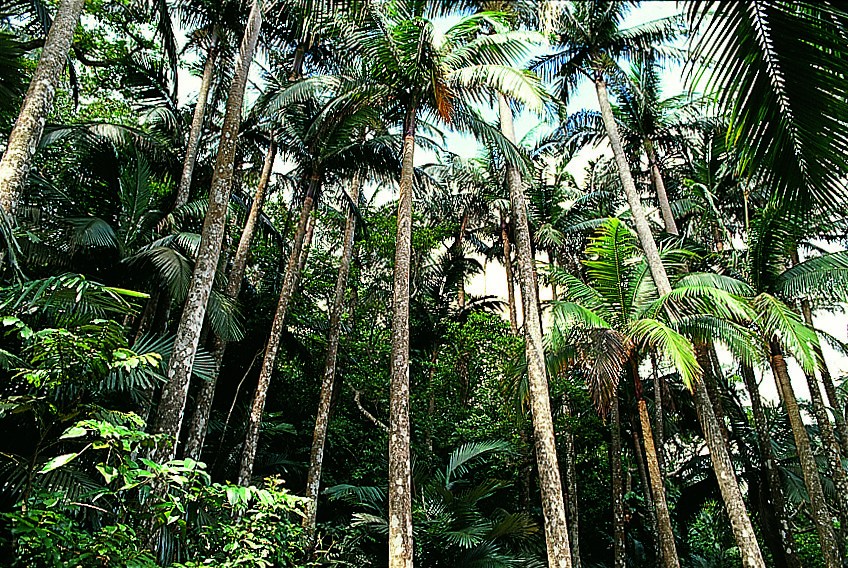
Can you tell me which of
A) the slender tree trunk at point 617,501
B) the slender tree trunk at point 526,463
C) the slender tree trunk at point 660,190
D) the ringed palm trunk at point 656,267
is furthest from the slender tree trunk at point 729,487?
the slender tree trunk at point 660,190

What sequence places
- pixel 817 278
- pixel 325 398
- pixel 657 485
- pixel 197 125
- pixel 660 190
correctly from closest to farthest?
1. pixel 817 278
2. pixel 657 485
3. pixel 197 125
4. pixel 325 398
5. pixel 660 190

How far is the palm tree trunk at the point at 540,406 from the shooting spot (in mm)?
7160

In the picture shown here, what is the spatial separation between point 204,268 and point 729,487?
8.97 metres

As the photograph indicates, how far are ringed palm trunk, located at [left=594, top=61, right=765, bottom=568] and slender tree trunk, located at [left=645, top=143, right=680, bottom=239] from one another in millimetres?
1883

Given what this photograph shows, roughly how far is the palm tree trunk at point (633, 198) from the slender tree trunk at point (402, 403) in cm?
484

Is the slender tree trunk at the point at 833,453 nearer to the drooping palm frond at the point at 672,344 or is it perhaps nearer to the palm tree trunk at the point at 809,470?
the palm tree trunk at the point at 809,470

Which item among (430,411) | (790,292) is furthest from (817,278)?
(430,411)

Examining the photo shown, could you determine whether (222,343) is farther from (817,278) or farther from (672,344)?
(817,278)

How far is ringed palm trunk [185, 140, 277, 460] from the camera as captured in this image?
8.37 m

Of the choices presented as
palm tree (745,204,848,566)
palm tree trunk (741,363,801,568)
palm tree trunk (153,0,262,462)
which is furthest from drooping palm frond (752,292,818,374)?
palm tree trunk (153,0,262,462)

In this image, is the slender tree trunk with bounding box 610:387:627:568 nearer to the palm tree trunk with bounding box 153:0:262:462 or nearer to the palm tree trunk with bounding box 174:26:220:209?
the palm tree trunk with bounding box 153:0:262:462

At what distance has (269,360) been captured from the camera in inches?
393

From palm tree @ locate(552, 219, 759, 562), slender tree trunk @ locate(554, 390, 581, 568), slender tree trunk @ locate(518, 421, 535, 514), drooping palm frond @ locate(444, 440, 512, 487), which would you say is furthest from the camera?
slender tree trunk @ locate(518, 421, 535, 514)

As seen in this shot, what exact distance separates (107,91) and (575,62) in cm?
1108
